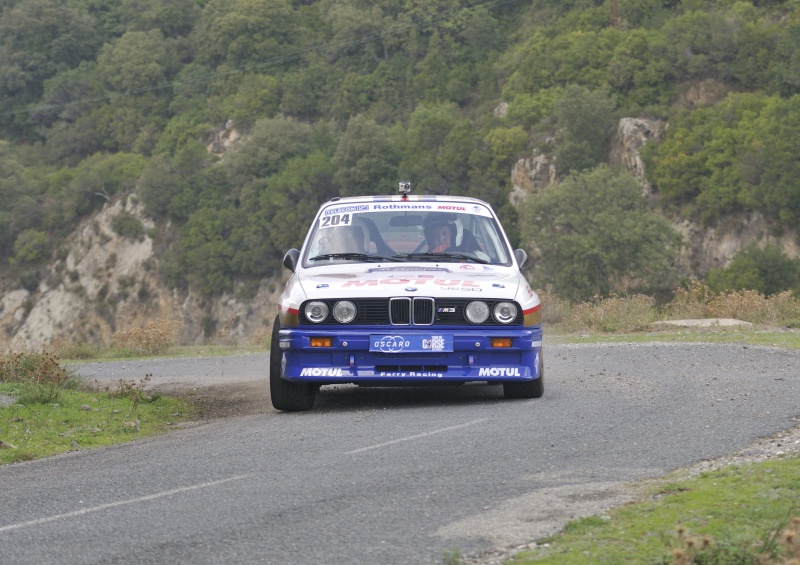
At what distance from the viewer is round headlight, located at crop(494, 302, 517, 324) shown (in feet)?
37.1

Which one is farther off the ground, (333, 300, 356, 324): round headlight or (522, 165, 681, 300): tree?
(522, 165, 681, 300): tree

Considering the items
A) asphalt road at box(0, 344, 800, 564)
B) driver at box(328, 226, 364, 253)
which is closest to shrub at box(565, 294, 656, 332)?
asphalt road at box(0, 344, 800, 564)

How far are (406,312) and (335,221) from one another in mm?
2063

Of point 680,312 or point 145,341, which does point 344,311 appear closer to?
point 145,341

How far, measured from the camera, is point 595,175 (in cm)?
7025

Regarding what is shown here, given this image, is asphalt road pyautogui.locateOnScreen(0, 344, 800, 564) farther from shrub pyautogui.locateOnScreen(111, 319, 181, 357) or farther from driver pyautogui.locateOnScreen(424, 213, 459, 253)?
shrub pyautogui.locateOnScreen(111, 319, 181, 357)

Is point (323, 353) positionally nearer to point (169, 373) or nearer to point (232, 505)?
point (232, 505)

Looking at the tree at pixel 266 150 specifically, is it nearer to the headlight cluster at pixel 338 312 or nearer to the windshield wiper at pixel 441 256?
the windshield wiper at pixel 441 256

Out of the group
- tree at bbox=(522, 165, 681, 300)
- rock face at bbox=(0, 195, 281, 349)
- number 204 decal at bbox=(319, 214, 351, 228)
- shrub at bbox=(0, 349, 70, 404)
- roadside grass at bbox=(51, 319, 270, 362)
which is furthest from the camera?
rock face at bbox=(0, 195, 281, 349)

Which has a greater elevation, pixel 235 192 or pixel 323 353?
pixel 235 192

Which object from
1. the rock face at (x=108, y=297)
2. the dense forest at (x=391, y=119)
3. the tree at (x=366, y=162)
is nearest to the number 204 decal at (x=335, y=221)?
the dense forest at (x=391, y=119)

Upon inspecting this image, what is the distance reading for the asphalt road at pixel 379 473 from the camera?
6.36m

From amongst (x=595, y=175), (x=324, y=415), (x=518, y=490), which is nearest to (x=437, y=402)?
(x=324, y=415)

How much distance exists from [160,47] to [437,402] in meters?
115
